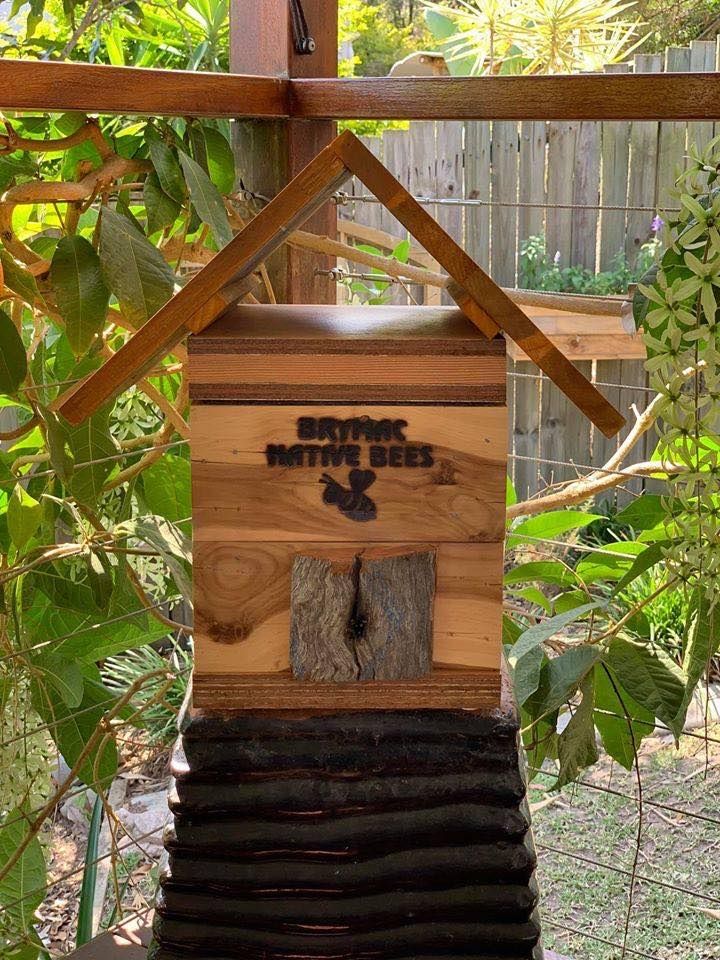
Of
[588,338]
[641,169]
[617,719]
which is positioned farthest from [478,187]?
[617,719]

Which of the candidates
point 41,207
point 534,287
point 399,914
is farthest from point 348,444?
point 534,287

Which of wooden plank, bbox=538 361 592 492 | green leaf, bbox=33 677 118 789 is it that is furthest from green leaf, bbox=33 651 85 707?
wooden plank, bbox=538 361 592 492

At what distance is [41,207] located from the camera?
157 centimetres

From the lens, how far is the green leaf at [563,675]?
3.48 feet

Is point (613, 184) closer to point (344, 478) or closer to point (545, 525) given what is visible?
point (545, 525)

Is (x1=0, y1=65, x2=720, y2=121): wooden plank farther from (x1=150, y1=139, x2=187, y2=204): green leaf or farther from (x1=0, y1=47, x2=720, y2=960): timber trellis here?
(x1=150, y1=139, x2=187, y2=204): green leaf

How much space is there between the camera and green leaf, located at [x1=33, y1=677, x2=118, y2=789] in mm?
1351

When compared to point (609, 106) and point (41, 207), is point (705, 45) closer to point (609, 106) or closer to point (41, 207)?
point (41, 207)

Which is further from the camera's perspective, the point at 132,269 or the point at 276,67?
the point at 276,67

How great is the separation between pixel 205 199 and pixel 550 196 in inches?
150

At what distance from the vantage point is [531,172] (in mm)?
4656

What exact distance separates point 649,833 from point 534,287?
2.63 metres

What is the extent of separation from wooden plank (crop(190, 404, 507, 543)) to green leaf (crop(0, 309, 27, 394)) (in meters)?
0.30

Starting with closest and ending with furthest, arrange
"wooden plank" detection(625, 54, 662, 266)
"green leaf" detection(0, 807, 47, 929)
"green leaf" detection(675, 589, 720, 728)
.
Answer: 1. "green leaf" detection(675, 589, 720, 728)
2. "green leaf" detection(0, 807, 47, 929)
3. "wooden plank" detection(625, 54, 662, 266)
